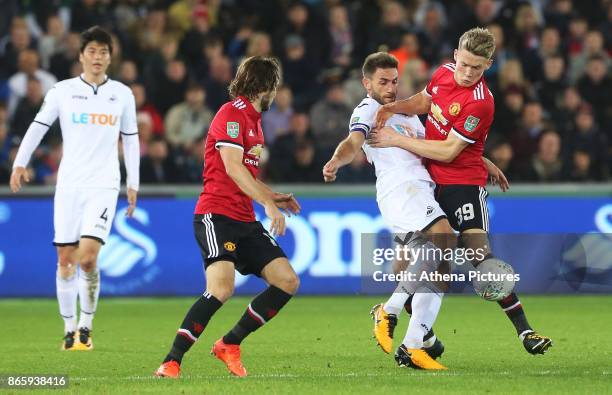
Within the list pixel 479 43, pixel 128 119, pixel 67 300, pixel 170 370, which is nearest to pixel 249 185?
pixel 170 370

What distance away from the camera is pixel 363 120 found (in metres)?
9.05

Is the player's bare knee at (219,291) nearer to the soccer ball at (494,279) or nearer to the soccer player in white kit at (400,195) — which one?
the soccer player in white kit at (400,195)

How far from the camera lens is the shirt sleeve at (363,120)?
29.6ft

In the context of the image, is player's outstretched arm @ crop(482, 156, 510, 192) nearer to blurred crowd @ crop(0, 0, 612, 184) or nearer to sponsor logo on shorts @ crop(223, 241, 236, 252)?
sponsor logo on shorts @ crop(223, 241, 236, 252)

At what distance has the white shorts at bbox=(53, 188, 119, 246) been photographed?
10.4 meters

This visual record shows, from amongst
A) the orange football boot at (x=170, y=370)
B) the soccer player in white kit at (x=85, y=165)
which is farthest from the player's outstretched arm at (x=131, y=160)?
the orange football boot at (x=170, y=370)

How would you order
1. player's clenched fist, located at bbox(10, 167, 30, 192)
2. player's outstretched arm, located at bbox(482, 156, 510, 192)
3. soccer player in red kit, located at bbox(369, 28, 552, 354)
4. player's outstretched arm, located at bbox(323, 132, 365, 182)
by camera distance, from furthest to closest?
player's clenched fist, located at bbox(10, 167, 30, 192) → player's outstretched arm, located at bbox(482, 156, 510, 192) → soccer player in red kit, located at bbox(369, 28, 552, 354) → player's outstretched arm, located at bbox(323, 132, 365, 182)

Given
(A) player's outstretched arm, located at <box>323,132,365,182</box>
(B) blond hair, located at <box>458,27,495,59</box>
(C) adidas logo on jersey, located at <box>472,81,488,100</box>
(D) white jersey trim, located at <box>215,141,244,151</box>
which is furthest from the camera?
(C) adidas logo on jersey, located at <box>472,81,488,100</box>

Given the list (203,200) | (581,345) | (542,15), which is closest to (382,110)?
(203,200)

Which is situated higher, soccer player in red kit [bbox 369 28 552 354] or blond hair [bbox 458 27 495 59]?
blond hair [bbox 458 27 495 59]

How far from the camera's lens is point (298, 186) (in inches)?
603

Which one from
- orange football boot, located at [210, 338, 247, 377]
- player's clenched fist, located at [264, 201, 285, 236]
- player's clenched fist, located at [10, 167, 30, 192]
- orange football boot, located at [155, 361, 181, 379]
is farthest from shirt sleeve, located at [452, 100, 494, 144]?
player's clenched fist, located at [10, 167, 30, 192]

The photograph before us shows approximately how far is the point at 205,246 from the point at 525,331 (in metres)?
2.32

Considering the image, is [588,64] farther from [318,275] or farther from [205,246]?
[205,246]
